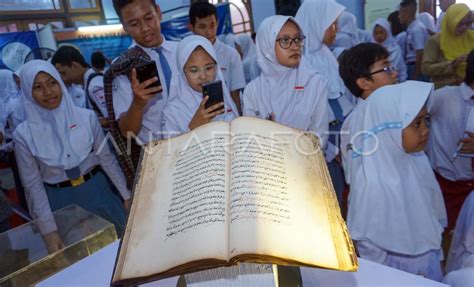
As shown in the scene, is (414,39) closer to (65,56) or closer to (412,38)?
(412,38)

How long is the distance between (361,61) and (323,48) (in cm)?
72

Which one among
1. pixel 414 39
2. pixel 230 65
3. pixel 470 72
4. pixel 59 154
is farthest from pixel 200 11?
pixel 414 39

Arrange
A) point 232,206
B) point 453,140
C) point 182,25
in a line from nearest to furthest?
point 232,206 < point 453,140 < point 182,25

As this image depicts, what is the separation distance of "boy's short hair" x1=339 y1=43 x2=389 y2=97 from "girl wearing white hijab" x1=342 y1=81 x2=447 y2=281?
0.38 metres

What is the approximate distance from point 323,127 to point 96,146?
113 cm

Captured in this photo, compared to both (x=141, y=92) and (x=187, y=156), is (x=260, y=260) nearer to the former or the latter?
(x=187, y=156)

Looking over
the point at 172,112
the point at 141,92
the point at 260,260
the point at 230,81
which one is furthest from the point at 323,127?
the point at 260,260

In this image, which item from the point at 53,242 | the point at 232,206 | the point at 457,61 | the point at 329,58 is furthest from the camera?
the point at 457,61

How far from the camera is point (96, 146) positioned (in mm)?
1836

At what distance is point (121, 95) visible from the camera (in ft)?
5.84

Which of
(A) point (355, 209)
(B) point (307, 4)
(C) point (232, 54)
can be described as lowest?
(A) point (355, 209)

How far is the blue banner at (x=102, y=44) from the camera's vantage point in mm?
6383

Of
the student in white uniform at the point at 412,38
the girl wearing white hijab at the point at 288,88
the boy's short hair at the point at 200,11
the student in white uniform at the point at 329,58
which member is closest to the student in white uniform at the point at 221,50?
the boy's short hair at the point at 200,11

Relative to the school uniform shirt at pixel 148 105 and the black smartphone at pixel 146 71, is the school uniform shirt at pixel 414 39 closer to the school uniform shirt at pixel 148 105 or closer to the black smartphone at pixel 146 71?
the school uniform shirt at pixel 148 105
